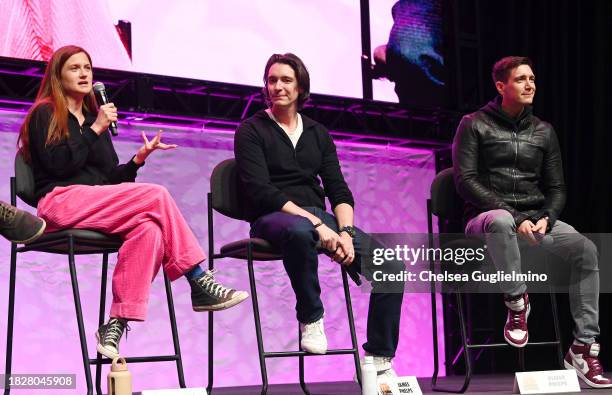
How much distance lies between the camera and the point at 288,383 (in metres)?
4.76

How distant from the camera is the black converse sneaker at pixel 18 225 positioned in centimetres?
288

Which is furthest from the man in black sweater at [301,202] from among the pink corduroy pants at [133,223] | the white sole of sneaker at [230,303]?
the pink corduroy pants at [133,223]

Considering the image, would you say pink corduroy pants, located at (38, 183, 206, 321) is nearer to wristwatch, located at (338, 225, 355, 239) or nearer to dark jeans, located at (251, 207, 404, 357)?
dark jeans, located at (251, 207, 404, 357)

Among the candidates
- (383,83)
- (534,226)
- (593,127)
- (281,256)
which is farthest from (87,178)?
(593,127)

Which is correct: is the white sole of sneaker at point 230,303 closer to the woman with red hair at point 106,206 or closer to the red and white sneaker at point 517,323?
the woman with red hair at point 106,206

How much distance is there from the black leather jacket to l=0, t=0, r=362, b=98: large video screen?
1157 mm

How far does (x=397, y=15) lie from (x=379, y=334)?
2486 mm

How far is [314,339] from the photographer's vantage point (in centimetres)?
321

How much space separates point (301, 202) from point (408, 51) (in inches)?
79.3

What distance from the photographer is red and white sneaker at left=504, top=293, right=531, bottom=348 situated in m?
3.64

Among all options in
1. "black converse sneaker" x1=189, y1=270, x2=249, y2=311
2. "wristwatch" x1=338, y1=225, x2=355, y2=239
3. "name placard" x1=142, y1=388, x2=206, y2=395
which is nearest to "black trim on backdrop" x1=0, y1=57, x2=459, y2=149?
"wristwatch" x1=338, y1=225, x2=355, y2=239

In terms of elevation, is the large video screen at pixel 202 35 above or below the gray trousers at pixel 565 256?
above

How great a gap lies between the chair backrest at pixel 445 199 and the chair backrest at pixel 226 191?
93 cm

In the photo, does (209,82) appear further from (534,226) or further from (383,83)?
(534,226)
